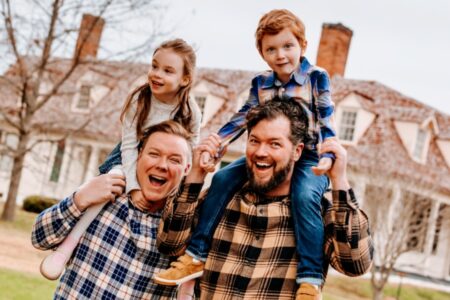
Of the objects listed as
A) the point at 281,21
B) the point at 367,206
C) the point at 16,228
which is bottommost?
the point at 16,228

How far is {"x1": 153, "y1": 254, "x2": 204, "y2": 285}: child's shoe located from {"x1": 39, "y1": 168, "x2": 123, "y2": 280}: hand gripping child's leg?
1.66ft

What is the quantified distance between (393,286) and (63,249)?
21.0 m

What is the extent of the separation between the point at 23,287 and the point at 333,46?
2173 centimetres

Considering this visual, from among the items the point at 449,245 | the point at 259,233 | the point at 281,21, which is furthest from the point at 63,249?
the point at 449,245

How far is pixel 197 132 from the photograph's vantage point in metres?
4.17

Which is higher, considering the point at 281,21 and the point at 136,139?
the point at 281,21

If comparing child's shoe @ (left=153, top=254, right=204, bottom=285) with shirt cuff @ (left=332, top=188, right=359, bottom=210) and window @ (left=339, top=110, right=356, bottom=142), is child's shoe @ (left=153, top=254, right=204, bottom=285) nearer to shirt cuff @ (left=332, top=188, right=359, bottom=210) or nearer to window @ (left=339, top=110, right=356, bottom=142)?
shirt cuff @ (left=332, top=188, right=359, bottom=210)

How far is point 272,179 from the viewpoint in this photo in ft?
10.5

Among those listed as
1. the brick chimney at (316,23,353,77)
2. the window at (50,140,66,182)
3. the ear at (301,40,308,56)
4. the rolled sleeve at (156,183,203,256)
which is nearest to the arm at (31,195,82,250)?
the rolled sleeve at (156,183,203,256)

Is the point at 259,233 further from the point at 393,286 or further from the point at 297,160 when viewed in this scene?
the point at 393,286

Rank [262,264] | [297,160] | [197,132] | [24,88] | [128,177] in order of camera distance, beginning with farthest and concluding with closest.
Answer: [24,88] → [197,132] → [128,177] → [297,160] → [262,264]

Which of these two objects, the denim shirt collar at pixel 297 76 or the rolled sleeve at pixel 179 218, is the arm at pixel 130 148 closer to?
the rolled sleeve at pixel 179 218

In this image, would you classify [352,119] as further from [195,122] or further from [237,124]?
[237,124]

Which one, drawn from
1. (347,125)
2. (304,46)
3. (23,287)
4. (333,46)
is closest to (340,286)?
(347,125)
